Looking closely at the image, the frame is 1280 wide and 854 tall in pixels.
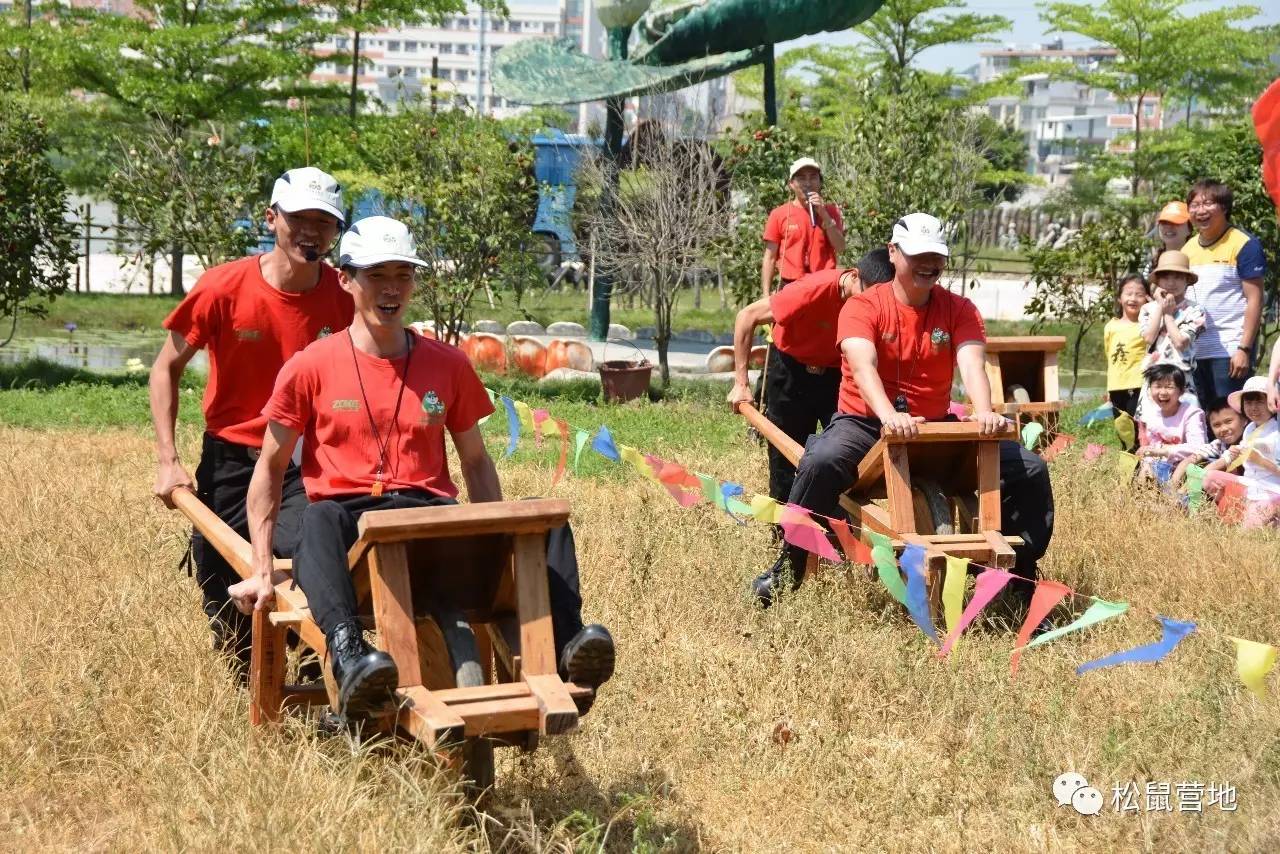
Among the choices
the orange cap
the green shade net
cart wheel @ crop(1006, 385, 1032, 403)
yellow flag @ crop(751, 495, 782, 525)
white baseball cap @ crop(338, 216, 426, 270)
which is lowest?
yellow flag @ crop(751, 495, 782, 525)

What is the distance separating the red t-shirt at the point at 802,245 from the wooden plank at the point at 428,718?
7575mm

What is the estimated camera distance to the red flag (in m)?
5.38

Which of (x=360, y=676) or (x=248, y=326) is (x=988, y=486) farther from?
(x=360, y=676)

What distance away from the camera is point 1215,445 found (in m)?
9.52

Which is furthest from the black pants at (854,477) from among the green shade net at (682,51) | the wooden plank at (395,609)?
the green shade net at (682,51)

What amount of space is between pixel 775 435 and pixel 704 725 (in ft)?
7.39

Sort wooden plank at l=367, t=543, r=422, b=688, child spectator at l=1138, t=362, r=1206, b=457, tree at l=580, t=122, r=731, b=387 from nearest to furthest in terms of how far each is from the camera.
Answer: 1. wooden plank at l=367, t=543, r=422, b=688
2. child spectator at l=1138, t=362, r=1206, b=457
3. tree at l=580, t=122, r=731, b=387

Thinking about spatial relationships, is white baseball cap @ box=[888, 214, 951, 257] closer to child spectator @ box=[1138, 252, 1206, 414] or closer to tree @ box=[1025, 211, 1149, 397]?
child spectator @ box=[1138, 252, 1206, 414]

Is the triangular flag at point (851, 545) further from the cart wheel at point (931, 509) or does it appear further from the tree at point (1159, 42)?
the tree at point (1159, 42)

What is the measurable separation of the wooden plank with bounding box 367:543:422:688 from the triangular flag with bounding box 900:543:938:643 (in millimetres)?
2345

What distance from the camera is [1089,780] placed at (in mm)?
5152

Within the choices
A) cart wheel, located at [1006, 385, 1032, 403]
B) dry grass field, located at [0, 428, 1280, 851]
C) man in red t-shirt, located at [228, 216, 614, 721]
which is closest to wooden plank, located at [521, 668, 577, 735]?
man in red t-shirt, located at [228, 216, 614, 721]

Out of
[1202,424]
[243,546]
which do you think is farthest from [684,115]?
[243,546]

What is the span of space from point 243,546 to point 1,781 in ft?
3.37
